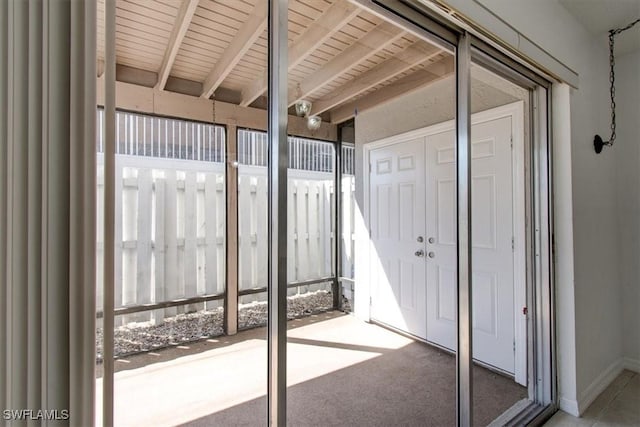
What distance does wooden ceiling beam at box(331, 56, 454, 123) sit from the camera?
2391mm

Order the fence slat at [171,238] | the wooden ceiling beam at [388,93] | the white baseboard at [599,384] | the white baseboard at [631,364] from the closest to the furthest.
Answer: the fence slat at [171,238]
the white baseboard at [599,384]
the wooden ceiling beam at [388,93]
the white baseboard at [631,364]

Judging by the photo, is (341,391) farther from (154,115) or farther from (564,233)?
(154,115)

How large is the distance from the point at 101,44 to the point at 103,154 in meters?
0.28

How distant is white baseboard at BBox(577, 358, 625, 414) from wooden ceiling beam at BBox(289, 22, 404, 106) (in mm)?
2615

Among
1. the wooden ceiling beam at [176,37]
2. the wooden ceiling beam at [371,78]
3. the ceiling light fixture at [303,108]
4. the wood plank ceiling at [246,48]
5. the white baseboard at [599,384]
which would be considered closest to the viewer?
the wood plank ceiling at [246,48]

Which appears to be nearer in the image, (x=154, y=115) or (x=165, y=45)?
(x=154, y=115)

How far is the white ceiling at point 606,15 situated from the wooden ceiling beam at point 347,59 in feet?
3.81

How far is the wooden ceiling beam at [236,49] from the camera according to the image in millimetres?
1470

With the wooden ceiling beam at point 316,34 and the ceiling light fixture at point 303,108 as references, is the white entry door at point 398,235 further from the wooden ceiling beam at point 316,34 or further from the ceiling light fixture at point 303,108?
the wooden ceiling beam at point 316,34

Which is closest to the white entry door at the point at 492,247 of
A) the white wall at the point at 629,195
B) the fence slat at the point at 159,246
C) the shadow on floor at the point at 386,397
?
the shadow on floor at the point at 386,397

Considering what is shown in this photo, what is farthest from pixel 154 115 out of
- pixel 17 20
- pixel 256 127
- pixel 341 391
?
pixel 341 391

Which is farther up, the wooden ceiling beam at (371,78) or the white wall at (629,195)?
the wooden ceiling beam at (371,78)

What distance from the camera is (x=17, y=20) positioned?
586 mm

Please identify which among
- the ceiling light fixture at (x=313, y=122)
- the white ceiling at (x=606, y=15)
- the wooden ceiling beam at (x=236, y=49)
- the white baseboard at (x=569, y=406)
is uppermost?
the white ceiling at (x=606, y=15)
